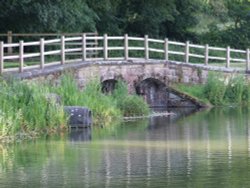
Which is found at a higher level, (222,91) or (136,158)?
(222,91)

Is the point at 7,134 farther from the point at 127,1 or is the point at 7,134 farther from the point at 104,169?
the point at 127,1

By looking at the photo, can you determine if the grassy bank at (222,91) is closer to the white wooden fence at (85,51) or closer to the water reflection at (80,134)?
the white wooden fence at (85,51)

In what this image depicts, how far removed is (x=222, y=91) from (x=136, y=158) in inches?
784

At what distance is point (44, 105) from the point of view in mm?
30500

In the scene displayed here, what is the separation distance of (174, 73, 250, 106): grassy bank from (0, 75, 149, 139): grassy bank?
769cm

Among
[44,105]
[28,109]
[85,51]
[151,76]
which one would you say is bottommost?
[28,109]

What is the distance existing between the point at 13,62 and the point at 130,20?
16.0 metres

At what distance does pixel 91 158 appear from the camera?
2441cm

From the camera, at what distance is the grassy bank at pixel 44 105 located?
95.1ft

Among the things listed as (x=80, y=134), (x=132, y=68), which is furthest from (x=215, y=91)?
(x=80, y=134)

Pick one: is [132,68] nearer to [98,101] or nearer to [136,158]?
[98,101]

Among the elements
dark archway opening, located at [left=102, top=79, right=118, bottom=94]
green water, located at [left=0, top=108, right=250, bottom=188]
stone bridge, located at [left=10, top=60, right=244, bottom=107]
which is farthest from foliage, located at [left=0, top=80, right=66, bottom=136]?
dark archway opening, located at [left=102, top=79, right=118, bottom=94]

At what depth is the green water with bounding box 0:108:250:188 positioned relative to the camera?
20.9 metres

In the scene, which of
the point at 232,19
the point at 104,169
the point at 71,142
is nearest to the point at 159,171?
the point at 104,169
